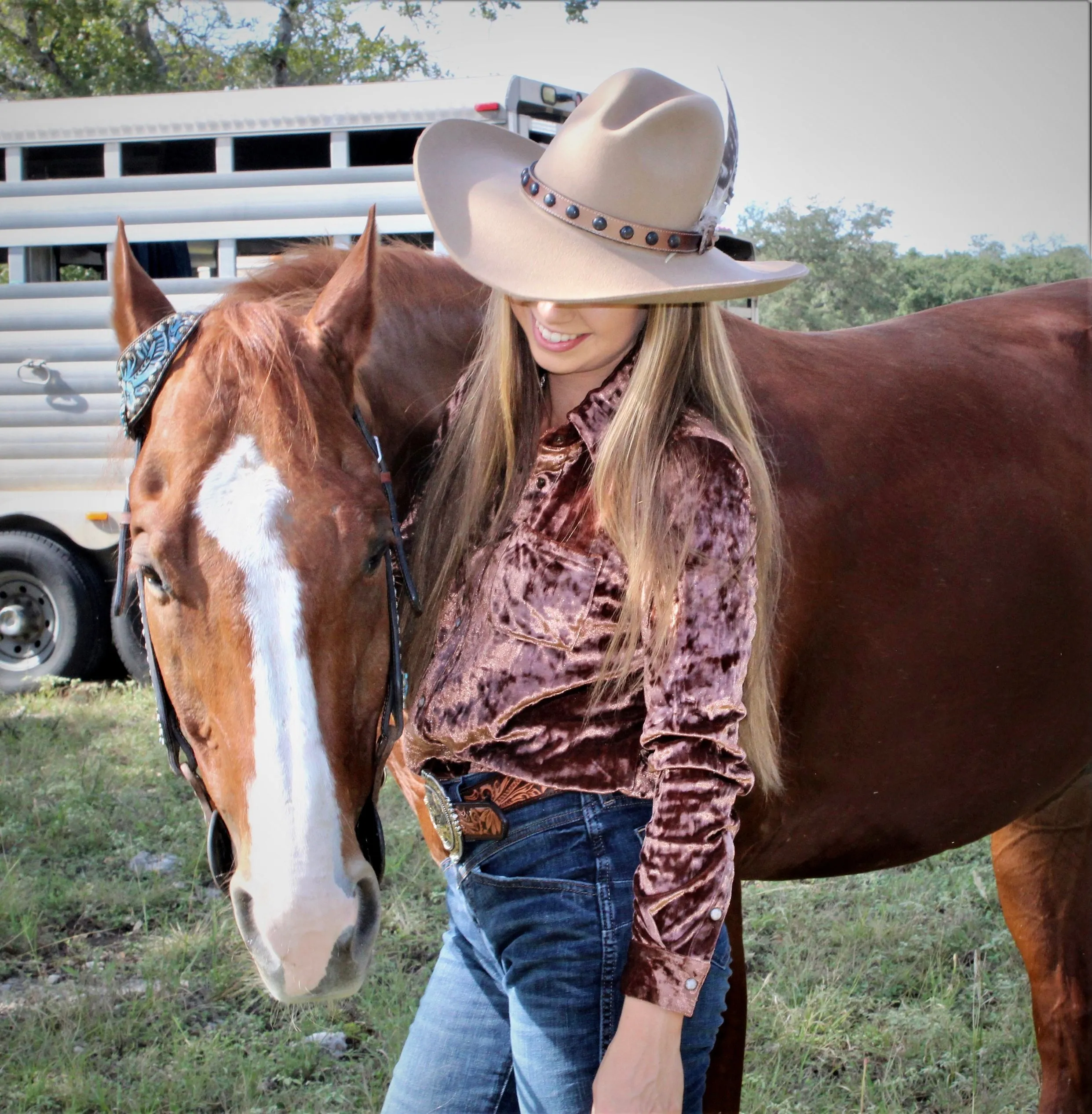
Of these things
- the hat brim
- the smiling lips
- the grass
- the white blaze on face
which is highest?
the hat brim

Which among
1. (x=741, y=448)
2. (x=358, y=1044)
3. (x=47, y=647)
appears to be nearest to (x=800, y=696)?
(x=741, y=448)

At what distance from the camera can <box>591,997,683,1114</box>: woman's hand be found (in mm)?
1169

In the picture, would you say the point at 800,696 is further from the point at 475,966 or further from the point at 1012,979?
the point at 1012,979

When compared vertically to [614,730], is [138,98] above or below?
above

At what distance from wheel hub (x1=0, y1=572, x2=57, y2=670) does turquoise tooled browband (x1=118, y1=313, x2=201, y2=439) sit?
5508 millimetres

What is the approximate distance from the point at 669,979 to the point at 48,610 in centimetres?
630

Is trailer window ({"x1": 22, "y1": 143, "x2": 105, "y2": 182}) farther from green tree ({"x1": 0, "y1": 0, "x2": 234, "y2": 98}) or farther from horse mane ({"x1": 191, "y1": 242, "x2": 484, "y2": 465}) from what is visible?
green tree ({"x1": 0, "y1": 0, "x2": 234, "y2": 98})

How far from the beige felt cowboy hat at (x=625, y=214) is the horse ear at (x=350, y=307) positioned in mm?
195

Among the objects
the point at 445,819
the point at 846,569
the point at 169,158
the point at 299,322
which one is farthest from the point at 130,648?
the point at 445,819

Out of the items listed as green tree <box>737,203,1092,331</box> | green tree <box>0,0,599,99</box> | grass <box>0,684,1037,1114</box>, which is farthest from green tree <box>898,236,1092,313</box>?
grass <box>0,684,1037,1114</box>

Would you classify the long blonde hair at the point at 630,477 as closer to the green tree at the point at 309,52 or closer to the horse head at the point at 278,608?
the horse head at the point at 278,608

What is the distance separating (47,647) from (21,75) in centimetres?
1495

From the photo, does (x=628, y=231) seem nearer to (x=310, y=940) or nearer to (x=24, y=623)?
(x=310, y=940)

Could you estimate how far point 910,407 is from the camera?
7.39 ft
